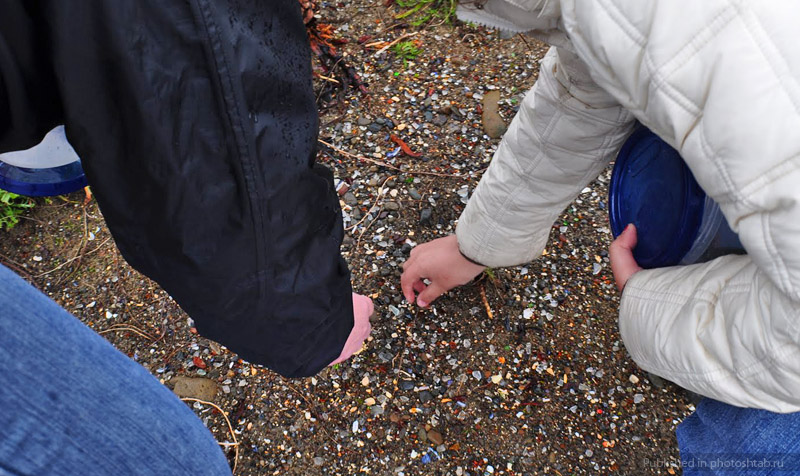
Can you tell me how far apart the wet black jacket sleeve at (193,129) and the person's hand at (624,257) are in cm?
65

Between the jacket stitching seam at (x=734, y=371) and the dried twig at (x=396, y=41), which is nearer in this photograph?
the jacket stitching seam at (x=734, y=371)

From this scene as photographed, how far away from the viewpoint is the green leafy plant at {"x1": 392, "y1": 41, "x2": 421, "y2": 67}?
2180 millimetres

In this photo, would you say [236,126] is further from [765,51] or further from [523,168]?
[523,168]

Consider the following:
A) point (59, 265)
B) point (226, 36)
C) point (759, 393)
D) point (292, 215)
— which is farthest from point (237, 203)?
point (59, 265)

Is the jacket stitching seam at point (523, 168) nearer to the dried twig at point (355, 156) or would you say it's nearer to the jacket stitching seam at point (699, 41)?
the jacket stitching seam at point (699, 41)

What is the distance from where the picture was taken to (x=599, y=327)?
1625 mm

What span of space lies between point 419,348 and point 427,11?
144cm

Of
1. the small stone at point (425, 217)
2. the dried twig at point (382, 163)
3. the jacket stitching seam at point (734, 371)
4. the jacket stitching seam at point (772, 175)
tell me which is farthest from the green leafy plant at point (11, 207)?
the jacket stitching seam at point (772, 175)

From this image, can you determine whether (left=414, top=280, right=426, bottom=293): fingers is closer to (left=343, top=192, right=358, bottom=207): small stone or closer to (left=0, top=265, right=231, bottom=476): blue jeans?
(left=343, top=192, right=358, bottom=207): small stone

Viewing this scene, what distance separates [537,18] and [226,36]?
0.47 m

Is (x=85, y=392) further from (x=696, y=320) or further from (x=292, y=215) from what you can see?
(x=696, y=320)

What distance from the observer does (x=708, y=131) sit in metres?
0.60

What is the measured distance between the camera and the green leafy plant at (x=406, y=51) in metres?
2.18

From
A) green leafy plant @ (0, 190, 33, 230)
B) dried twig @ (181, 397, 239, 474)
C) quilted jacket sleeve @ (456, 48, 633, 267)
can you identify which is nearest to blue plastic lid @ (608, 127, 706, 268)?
quilted jacket sleeve @ (456, 48, 633, 267)
